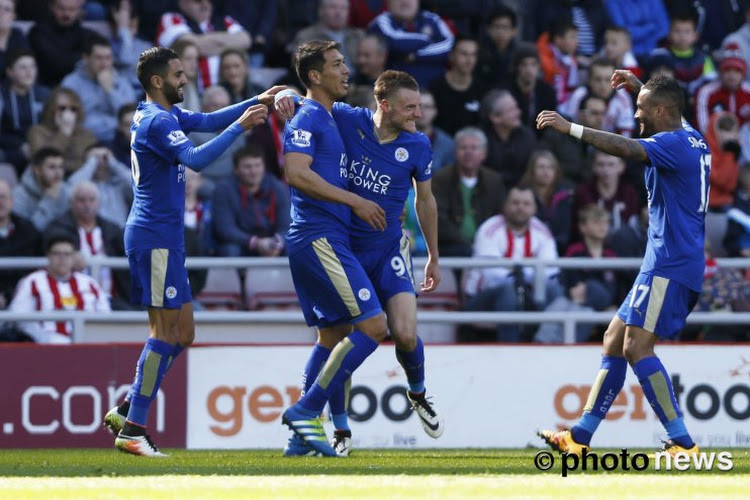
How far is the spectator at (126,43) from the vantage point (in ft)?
51.5

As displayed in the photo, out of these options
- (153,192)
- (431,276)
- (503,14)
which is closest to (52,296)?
(153,192)

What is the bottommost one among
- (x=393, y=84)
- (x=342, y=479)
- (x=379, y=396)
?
(x=379, y=396)

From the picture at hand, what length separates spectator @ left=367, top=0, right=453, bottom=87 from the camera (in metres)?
16.3

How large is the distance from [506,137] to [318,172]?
6023mm

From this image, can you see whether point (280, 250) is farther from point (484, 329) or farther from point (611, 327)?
point (611, 327)

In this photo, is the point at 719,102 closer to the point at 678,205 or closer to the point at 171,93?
the point at 678,205

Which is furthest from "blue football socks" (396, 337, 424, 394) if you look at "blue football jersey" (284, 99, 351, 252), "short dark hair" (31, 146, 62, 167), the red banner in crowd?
"short dark hair" (31, 146, 62, 167)

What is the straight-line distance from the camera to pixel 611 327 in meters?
9.85

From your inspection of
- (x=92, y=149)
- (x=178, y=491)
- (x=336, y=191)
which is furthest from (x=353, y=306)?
(x=92, y=149)

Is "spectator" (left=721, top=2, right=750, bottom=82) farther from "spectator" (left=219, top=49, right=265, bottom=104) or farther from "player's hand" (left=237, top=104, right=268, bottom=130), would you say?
"player's hand" (left=237, top=104, right=268, bottom=130)

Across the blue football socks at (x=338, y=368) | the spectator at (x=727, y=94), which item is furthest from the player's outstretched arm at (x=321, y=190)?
the spectator at (x=727, y=94)

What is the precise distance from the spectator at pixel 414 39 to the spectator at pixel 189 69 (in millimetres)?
2014

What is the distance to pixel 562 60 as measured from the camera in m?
16.9

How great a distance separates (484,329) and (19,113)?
4716 mm
